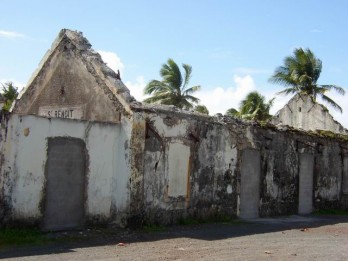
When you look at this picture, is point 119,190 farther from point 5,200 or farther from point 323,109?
point 323,109

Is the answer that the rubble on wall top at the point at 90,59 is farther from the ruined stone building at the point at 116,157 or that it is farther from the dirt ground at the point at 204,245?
the dirt ground at the point at 204,245

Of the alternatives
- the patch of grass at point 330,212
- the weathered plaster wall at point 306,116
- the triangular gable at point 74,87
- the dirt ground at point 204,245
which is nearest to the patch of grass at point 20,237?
the dirt ground at point 204,245

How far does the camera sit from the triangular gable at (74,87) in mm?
12672

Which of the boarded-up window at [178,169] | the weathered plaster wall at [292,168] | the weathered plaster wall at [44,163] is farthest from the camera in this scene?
the weathered plaster wall at [292,168]

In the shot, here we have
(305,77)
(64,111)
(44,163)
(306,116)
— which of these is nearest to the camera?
(44,163)

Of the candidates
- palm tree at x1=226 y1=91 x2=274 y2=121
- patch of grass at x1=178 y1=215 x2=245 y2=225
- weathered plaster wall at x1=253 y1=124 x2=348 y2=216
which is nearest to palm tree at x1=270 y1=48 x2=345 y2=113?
palm tree at x1=226 y1=91 x2=274 y2=121

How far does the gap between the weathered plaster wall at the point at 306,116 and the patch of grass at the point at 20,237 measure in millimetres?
18081

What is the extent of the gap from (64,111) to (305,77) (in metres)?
23.5

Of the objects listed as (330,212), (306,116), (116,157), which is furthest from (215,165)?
(306,116)

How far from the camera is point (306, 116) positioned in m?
25.7

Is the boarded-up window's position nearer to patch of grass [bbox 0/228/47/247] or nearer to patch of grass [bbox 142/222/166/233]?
patch of grass [bbox 142/222/166/233]

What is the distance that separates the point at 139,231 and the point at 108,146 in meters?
2.23

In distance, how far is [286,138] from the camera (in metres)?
17.9

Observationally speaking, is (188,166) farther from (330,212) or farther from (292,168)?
(330,212)
